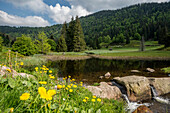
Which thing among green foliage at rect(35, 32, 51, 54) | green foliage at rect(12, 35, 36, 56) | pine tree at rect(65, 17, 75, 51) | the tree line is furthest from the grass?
pine tree at rect(65, 17, 75, 51)

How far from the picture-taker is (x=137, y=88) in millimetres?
6906

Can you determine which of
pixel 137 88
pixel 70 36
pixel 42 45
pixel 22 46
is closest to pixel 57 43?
pixel 70 36

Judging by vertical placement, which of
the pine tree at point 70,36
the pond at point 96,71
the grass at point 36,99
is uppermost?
the pine tree at point 70,36

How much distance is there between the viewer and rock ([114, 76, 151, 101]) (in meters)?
6.77

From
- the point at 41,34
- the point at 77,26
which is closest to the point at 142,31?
the point at 77,26

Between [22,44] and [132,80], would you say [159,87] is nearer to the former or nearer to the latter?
[132,80]

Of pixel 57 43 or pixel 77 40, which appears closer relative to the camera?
pixel 77 40

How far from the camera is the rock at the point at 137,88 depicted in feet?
22.2

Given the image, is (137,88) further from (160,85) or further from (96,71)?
(96,71)

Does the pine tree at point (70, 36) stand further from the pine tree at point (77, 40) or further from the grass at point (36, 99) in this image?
the grass at point (36, 99)

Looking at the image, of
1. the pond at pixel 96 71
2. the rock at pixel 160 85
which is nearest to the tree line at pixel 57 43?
the pond at pixel 96 71

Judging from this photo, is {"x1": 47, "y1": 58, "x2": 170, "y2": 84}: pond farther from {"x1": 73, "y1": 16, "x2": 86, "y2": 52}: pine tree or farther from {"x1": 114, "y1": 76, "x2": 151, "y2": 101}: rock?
{"x1": 73, "y1": 16, "x2": 86, "y2": 52}: pine tree

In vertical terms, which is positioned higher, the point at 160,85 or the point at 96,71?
the point at 160,85

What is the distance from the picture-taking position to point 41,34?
3869cm
